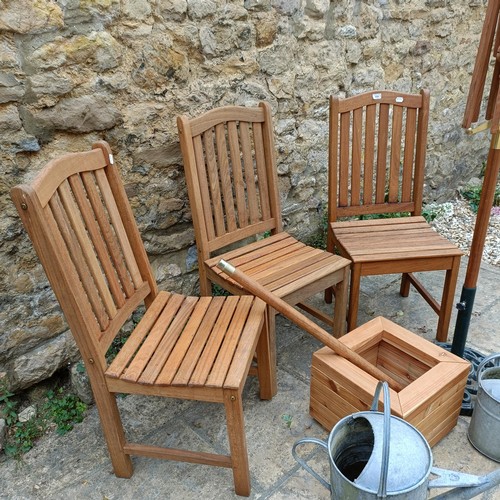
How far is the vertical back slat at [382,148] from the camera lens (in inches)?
96.4

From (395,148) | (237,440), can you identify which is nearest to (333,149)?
(395,148)

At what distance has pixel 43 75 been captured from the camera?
1.73 meters

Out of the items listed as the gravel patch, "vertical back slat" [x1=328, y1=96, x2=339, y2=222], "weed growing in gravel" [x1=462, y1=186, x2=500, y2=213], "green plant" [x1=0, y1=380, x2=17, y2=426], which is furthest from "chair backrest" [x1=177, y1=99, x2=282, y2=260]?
"weed growing in gravel" [x1=462, y1=186, x2=500, y2=213]

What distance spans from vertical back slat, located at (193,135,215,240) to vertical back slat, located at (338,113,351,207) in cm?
74

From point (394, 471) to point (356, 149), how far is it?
1615 millimetres

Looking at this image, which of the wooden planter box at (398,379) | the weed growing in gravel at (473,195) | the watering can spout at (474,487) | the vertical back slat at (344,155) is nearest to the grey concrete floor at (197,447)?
the wooden planter box at (398,379)

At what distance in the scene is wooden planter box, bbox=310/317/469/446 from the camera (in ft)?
5.39

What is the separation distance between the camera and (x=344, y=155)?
242 cm

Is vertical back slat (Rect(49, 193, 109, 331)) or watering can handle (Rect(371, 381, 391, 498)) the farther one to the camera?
vertical back slat (Rect(49, 193, 109, 331))

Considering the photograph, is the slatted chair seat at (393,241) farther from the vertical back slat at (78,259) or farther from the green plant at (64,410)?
the green plant at (64,410)

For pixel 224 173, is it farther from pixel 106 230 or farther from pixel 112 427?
pixel 112 427

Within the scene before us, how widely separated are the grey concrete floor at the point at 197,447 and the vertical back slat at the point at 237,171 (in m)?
0.74

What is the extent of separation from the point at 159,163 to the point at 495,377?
1.68 meters

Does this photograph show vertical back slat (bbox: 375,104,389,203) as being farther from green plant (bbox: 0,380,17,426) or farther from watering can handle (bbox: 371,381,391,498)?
green plant (bbox: 0,380,17,426)
